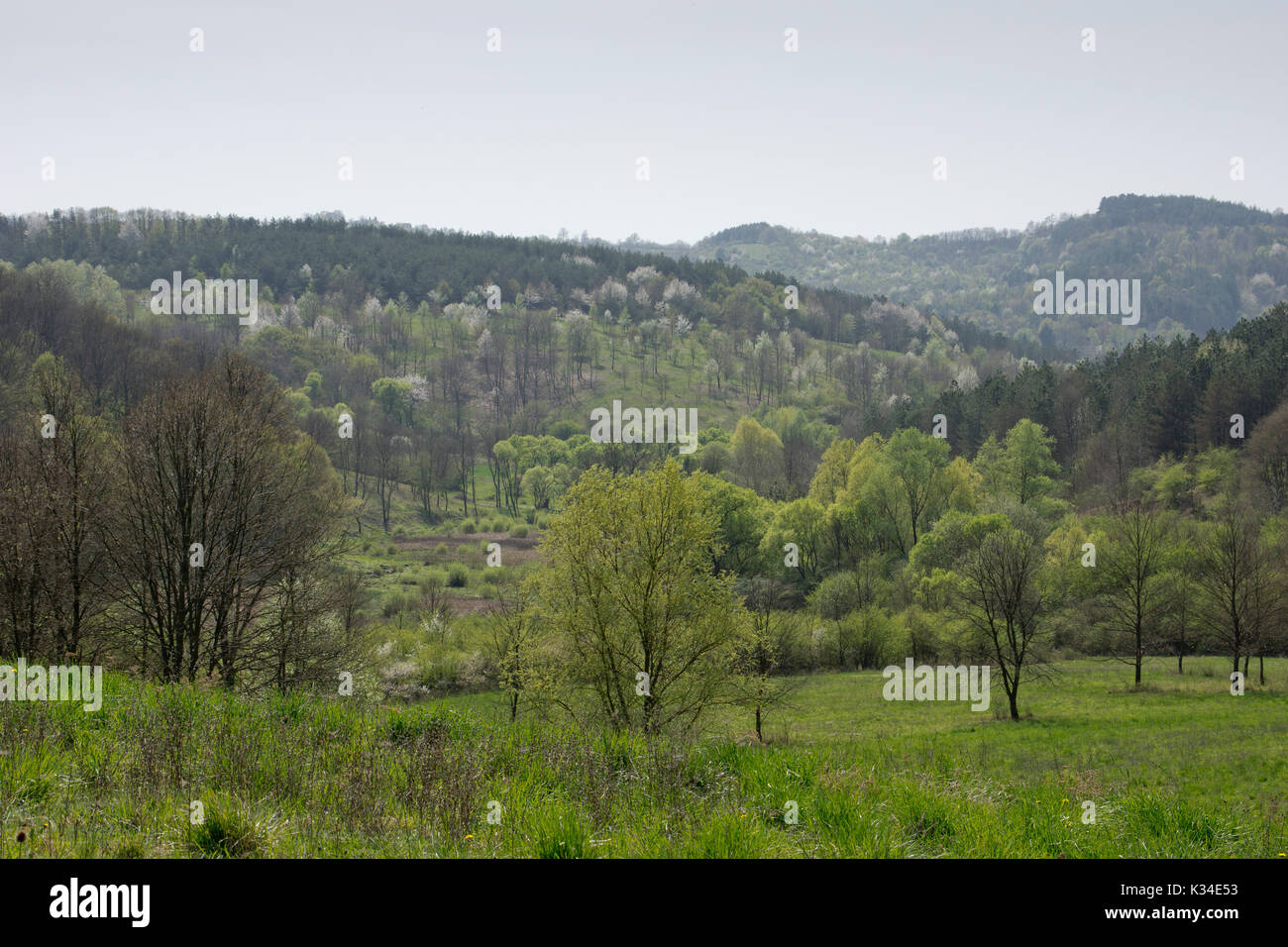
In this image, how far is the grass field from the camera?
17.2 ft

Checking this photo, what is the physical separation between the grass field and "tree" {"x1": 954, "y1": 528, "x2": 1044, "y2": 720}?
1079 inches

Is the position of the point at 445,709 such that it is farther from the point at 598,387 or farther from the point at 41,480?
the point at 598,387

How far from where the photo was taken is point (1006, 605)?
114 ft

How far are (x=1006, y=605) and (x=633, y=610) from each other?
1967cm

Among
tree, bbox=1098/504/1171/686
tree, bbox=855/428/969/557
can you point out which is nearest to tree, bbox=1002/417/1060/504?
tree, bbox=855/428/969/557

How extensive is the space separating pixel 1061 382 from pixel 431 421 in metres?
110

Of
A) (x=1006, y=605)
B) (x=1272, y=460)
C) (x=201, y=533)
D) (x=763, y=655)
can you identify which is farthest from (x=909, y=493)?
(x=201, y=533)

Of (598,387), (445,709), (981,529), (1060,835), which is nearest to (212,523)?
(445,709)

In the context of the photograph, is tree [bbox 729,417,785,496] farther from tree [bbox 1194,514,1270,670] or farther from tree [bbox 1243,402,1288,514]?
tree [bbox 1194,514,1270,670]

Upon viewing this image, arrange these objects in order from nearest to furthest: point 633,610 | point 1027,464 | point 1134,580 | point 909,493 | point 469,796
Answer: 1. point 469,796
2. point 633,610
3. point 1134,580
4. point 909,493
5. point 1027,464

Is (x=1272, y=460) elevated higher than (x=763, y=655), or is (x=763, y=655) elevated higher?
(x=1272, y=460)

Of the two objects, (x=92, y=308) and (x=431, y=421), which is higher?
(x=92, y=308)

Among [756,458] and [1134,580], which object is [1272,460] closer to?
[1134,580]
